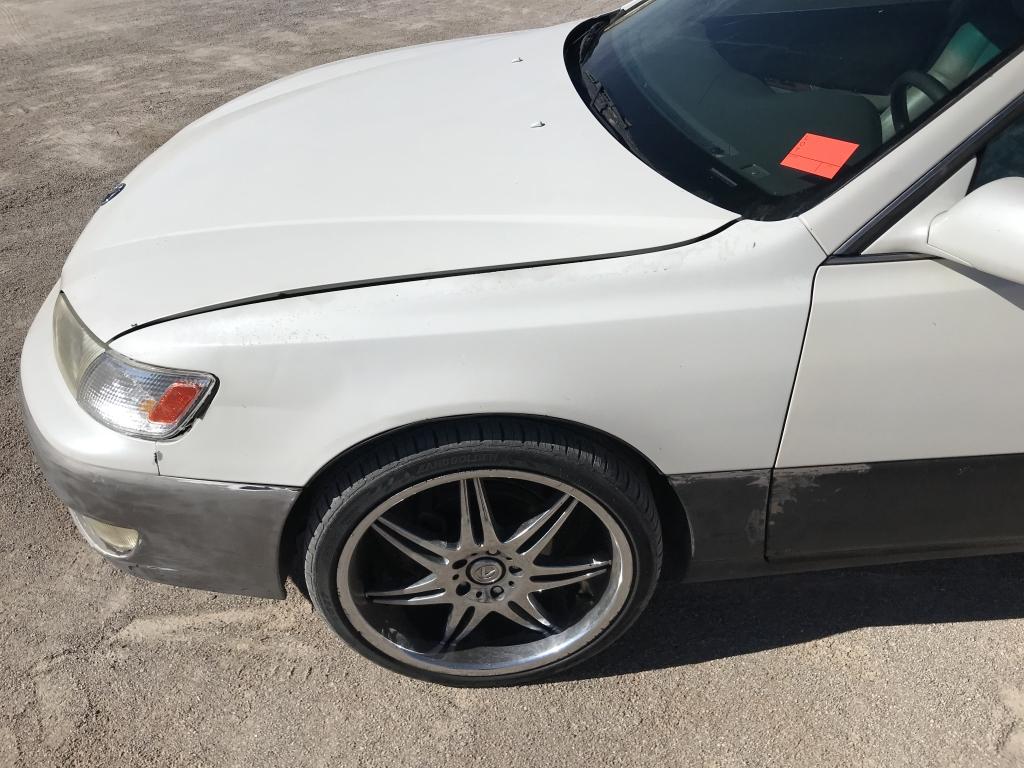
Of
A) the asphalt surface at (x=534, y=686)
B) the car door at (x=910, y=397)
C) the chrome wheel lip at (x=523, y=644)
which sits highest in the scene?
the car door at (x=910, y=397)

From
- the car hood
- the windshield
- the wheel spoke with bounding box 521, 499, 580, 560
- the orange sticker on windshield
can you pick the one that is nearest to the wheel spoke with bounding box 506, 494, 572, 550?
the wheel spoke with bounding box 521, 499, 580, 560

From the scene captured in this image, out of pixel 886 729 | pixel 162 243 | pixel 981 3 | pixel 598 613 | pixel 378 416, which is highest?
pixel 981 3

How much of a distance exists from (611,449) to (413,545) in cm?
53

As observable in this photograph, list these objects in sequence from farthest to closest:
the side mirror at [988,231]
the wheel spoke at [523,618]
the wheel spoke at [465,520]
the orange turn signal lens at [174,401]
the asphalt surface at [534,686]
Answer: the wheel spoke at [523,618]
the asphalt surface at [534,686]
the wheel spoke at [465,520]
the orange turn signal lens at [174,401]
the side mirror at [988,231]

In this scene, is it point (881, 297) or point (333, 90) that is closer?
point (881, 297)

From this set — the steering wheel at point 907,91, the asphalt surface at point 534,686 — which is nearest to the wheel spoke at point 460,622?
the asphalt surface at point 534,686

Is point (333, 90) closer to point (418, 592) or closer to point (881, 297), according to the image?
point (418, 592)

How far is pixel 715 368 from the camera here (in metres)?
1.78

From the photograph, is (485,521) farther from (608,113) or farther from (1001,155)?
(1001,155)

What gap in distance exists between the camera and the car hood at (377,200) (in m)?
1.88

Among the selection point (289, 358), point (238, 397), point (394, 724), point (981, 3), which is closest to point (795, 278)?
point (981, 3)

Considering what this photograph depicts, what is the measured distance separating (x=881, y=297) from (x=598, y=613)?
1.00 meters

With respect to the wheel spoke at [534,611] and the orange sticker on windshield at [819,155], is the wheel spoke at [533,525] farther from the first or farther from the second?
the orange sticker on windshield at [819,155]

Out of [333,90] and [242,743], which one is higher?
[333,90]
